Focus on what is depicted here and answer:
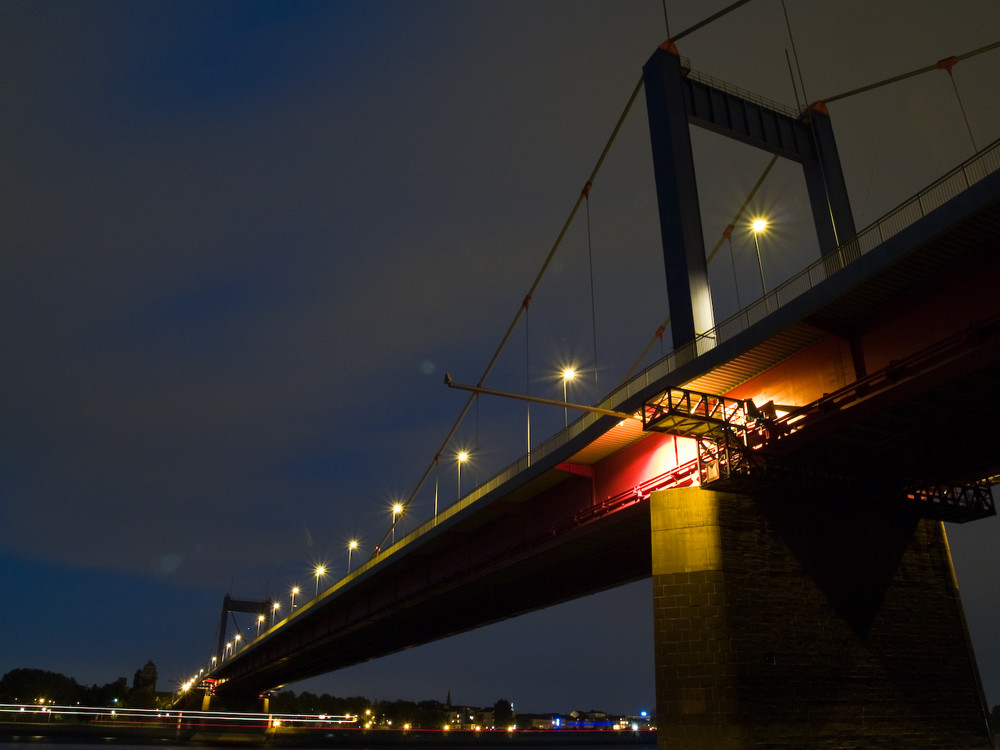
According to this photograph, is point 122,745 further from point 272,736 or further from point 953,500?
point 953,500

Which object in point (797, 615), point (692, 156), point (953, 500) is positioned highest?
point (692, 156)

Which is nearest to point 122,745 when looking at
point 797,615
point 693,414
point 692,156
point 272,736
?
point 272,736

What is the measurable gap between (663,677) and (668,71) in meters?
20.9

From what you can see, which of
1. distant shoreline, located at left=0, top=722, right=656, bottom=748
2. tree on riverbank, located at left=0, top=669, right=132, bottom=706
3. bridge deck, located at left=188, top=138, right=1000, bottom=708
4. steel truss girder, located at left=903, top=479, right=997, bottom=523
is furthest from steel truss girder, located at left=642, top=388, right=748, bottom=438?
tree on riverbank, located at left=0, top=669, right=132, bottom=706

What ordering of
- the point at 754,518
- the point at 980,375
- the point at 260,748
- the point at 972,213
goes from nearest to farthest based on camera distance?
1. the point at 972,213
2. the point at 980,375
3. the point at 754,518
4. the point at 260,748

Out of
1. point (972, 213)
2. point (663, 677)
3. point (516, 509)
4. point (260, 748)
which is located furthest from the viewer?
point (260, 748)

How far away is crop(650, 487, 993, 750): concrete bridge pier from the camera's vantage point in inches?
776

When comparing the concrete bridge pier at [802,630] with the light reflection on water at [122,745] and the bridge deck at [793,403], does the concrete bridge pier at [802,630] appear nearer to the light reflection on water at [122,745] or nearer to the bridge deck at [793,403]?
the bridge deck at [793,403]

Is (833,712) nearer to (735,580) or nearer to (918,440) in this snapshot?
(735,580)

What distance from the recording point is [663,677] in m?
20.5

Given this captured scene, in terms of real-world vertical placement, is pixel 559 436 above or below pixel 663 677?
above

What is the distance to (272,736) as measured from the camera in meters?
88.4

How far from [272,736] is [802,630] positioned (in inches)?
3226

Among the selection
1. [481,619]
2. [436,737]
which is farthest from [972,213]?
[436,737]
